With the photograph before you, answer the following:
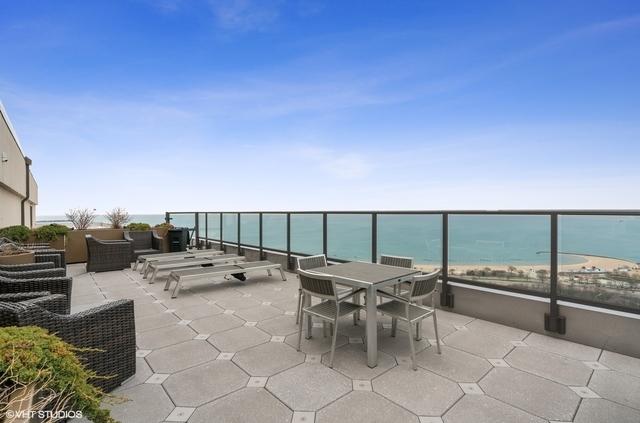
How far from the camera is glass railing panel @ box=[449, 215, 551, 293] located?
10.6ft

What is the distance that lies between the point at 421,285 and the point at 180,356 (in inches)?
88.3

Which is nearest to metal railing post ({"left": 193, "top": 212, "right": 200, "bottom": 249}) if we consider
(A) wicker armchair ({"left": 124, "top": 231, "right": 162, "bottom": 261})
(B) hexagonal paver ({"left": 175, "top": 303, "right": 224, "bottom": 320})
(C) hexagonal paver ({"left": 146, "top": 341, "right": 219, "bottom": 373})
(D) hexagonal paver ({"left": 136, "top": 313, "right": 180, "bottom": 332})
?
(A) wicker armchair ({"left": 124, "top": 231, "right": 162, "bottom": 261})

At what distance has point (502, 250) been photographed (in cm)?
357

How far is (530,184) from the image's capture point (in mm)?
13055

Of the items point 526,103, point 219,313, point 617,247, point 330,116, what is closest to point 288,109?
point 330,116

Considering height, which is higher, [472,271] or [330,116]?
[330,116]

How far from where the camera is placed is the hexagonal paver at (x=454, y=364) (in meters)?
2.31

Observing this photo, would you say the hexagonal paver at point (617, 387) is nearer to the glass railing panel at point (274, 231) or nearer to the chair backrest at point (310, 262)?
the chair backrest at point (310, 262)

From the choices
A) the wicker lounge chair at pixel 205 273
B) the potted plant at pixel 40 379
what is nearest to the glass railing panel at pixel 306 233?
the wicker lounge chair at pixel 205 273

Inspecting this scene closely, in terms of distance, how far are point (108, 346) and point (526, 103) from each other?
1142 centimetres

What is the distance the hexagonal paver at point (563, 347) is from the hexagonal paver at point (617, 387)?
0.89ft

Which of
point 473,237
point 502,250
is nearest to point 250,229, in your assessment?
point 473,237

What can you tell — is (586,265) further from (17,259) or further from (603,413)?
(17,259)

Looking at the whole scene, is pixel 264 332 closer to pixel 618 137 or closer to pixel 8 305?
pixel 8 305
